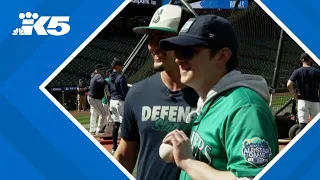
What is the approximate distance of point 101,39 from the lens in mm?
17422

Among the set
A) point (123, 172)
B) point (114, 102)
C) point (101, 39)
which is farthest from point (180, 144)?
point (101, 39)

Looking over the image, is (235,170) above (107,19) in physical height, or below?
below

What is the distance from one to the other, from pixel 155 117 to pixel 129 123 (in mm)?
164

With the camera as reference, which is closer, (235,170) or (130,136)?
(235,170)

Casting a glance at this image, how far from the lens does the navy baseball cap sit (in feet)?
4.58

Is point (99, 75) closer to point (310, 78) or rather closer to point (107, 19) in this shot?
point (310, 78)

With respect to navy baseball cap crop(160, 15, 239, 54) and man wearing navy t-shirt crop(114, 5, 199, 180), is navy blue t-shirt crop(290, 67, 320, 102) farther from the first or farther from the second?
navy baseball cap crop(160, 15, 239, 54)

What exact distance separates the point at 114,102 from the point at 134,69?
1725 millimetres

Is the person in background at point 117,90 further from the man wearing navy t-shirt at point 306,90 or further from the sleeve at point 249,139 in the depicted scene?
the sleeve at point 249,139

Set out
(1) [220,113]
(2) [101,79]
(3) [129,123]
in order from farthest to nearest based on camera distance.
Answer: (2) [101,79] → (3) [129,123] → (1) [220,113]

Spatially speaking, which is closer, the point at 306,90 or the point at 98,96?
the point at 306,90

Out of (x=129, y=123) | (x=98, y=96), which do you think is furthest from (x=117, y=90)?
(x=129, y=123)

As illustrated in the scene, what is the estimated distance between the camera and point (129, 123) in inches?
86.6

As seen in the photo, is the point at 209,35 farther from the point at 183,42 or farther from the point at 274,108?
the point at 274,108
